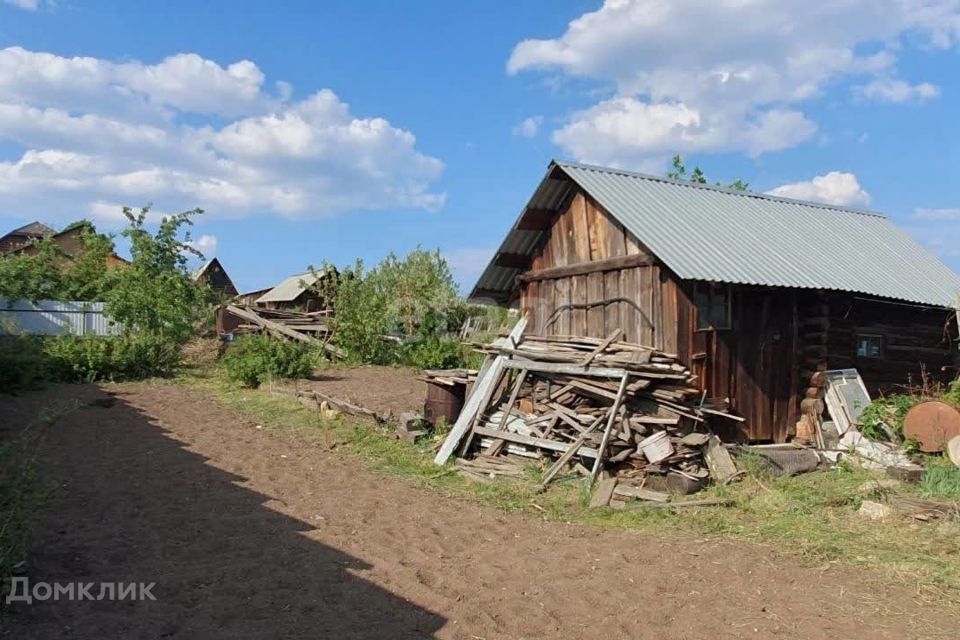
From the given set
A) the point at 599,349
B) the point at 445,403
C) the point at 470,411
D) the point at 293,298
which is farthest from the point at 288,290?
the point at 599,349

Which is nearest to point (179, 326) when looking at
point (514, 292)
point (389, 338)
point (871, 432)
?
point (389, 338)

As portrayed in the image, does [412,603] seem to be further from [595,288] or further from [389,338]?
[389,338]

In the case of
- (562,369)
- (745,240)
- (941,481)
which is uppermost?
(745,240)

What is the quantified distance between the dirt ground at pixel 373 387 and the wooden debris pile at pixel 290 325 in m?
2.45

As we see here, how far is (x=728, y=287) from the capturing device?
36.6 feet

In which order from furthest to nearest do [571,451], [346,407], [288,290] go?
[288,290], [346,407], [571,451]

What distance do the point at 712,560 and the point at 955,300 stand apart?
1007 centimetres

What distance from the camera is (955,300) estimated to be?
1367 cm

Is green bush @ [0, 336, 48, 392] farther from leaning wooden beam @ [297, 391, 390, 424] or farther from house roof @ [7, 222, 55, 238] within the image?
house roof @ [7, 222, 55, 238]

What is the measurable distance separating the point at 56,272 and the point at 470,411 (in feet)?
59.6

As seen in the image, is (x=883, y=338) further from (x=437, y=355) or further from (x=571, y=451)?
(x=437, y=355)

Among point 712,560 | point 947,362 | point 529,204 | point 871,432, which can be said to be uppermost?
point 529,204

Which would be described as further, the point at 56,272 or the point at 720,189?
the point at 56,272

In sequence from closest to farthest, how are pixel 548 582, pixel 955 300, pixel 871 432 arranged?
pixel 548 582, pixel 871 432, pixel 955 300
